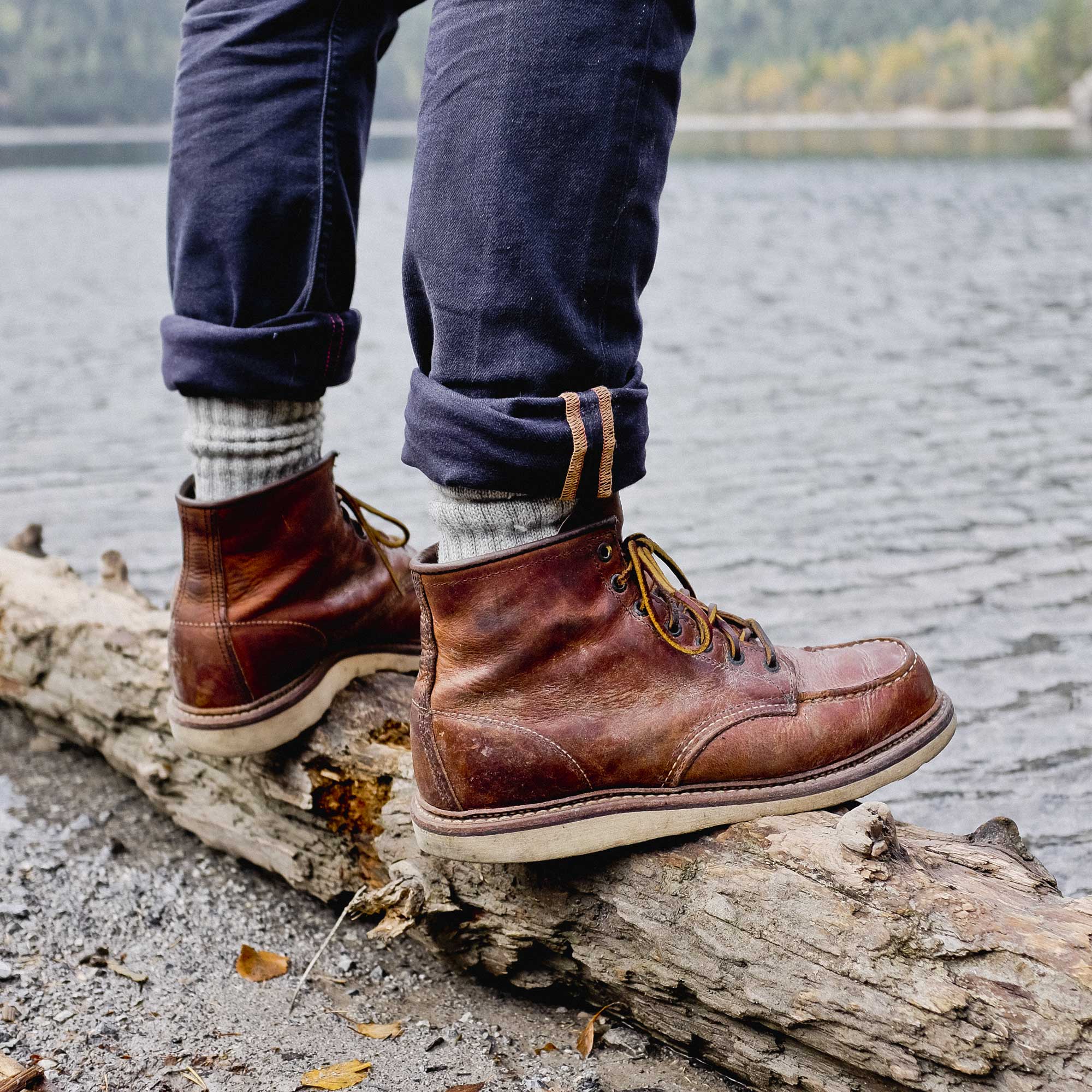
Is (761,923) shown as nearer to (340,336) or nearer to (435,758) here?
(435,758)

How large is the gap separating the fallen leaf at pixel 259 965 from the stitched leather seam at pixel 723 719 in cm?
74

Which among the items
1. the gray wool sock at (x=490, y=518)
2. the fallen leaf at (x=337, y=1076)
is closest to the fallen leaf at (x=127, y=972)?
the fallen leaf at (x=337, y=1076)

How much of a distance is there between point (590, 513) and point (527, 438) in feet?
0.60

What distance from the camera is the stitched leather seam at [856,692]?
1.40 m

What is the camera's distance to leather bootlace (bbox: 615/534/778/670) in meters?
1.37

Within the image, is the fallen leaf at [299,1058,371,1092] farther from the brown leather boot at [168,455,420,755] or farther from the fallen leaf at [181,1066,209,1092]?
the brown leather boot at [168,455,420,755]

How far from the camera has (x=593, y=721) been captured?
1.34 meters

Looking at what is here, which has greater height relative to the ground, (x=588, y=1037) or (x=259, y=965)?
(x=588, y=1037)

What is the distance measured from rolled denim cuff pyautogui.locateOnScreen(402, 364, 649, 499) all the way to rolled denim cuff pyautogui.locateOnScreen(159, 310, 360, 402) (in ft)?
1.06

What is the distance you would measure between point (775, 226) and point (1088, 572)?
1319 cm

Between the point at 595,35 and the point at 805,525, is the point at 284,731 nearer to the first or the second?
the point at 595,35

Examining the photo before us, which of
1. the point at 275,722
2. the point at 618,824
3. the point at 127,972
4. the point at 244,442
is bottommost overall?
the point at 127,972

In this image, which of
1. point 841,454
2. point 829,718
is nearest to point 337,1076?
point 829,718

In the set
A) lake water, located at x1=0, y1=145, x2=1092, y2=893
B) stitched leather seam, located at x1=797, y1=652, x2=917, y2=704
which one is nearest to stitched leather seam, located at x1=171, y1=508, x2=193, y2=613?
stitched leather seam, located at x1=797, y1=652, x2=917, y2=704
